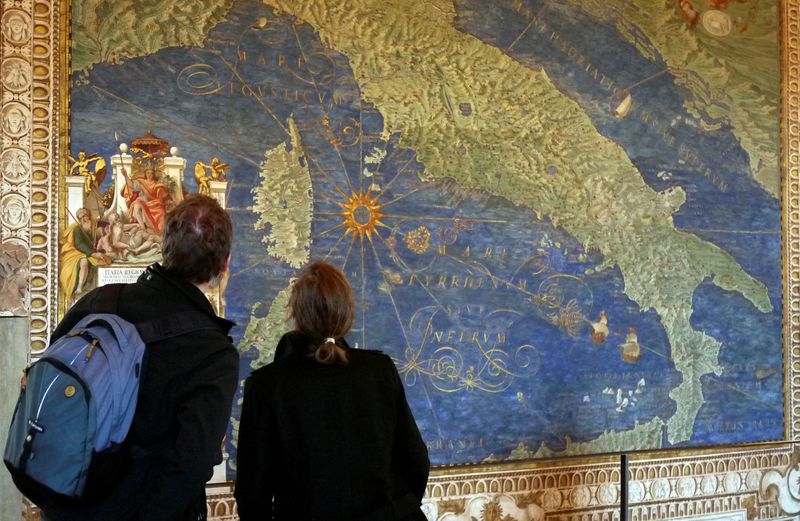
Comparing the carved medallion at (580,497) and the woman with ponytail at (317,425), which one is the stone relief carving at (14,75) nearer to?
the woman with ponytail at (317,425)

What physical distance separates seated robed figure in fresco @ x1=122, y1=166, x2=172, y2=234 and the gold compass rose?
40.1 inches

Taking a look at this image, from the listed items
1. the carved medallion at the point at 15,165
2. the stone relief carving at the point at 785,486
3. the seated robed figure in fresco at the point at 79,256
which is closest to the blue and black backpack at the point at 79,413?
the seated robed figure in fresco at the point at 79,256

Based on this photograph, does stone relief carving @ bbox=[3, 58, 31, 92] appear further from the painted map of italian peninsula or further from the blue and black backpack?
the blue and black backpack

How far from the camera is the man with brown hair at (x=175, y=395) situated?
2395 mm

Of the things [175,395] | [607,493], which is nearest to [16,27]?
[175,395]

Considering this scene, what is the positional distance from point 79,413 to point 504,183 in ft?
12.0

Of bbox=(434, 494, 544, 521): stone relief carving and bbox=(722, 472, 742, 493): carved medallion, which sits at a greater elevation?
bbox=(722, 472, 742, 493): carved medallion

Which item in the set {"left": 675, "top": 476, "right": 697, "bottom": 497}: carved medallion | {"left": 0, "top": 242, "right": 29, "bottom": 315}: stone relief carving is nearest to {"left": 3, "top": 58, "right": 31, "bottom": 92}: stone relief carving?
{"left": 0, "top": 242, "right": 29, "bottom": 315}: stone relief carving

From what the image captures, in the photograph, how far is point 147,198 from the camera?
4629 millimetres

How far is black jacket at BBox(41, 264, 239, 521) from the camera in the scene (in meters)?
2.39

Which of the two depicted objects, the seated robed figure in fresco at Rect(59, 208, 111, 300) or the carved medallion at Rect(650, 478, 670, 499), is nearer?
the seated robed figure in fresco at Rect(59, 208, 111, 300)

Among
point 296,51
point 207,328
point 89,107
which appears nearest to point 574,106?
point 296,51

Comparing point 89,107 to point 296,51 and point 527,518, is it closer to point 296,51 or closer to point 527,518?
point 296,51

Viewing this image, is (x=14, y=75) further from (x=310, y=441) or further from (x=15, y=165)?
(x=310, y=441)
